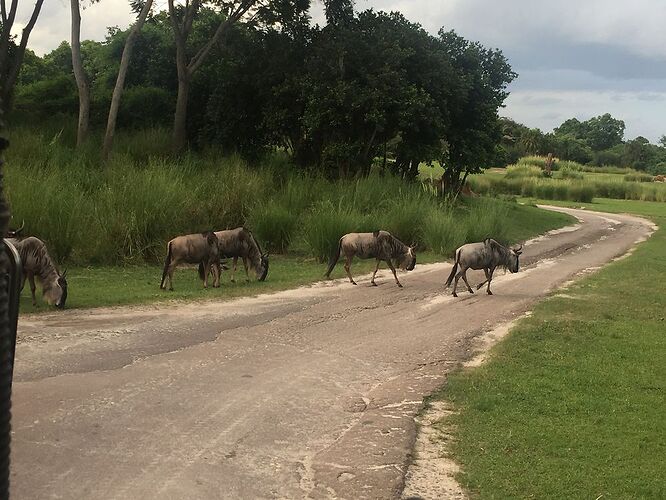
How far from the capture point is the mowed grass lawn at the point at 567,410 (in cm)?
511

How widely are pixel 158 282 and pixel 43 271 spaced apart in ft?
10.9

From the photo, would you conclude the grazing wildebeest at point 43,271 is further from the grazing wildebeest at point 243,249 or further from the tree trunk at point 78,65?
the tree trunk at point 78,65

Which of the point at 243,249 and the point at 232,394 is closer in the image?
the point at 232,394

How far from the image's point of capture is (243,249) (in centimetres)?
1441

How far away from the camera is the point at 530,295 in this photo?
14.1 metres

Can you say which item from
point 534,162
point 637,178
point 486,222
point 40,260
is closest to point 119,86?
point 486,222

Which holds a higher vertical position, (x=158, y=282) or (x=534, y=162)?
(x=534, y=162)

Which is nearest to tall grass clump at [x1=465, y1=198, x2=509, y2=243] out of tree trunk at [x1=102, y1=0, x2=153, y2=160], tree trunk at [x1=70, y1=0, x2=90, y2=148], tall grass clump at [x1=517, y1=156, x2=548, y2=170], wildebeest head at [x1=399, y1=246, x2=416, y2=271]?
wildebeest head at [x1=399, y1=246, x2=416, y2=271]

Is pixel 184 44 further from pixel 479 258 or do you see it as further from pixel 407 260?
pixel 479 258

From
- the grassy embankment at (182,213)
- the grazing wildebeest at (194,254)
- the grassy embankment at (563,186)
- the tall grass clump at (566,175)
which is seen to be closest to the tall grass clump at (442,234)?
the grassy embankment at (182,213)

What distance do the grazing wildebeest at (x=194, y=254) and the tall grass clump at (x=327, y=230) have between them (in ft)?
15.3

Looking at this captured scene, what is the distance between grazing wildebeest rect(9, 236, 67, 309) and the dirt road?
0.49 metres

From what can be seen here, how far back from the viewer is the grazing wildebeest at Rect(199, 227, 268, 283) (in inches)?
559

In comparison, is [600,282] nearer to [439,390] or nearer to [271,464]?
[439,390]
